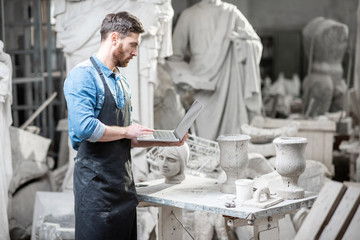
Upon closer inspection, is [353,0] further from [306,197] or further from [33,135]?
[306,197]

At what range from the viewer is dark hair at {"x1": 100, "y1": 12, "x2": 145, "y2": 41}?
4363mm

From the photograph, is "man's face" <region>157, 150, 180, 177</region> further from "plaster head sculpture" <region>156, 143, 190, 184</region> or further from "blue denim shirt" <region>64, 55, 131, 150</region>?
"blue denim shirt" <region>64, 55, 131, 150</region>

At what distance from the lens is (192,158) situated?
722cm

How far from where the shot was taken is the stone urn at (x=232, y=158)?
15.6ft

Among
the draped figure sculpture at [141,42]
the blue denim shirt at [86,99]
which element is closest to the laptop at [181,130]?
the blue denim shirt at [86,99]

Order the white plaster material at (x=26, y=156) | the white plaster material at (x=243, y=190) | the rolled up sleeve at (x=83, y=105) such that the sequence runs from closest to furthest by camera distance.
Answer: the rolled up sleeve at (x=83, y=105)
the white plaster material at (x=243, y=190)
the white plaster material at (x=26, y=156)

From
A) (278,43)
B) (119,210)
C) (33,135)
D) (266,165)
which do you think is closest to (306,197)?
(119,210)

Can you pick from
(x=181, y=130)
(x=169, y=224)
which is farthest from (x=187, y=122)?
(x=169, y=224)

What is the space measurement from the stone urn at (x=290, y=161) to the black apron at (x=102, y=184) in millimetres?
1054

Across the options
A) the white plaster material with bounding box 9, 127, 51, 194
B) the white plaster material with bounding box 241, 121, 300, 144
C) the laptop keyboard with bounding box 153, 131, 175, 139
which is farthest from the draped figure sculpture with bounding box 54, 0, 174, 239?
the laptop keyboard with bounding box 153, 131, 175, 139

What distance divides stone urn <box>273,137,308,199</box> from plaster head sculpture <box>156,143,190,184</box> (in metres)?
0.83

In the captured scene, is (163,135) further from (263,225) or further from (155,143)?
(263,225)

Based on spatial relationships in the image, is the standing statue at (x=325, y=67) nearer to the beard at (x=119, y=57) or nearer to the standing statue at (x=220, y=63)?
the standing statue at (x=220, y=63)

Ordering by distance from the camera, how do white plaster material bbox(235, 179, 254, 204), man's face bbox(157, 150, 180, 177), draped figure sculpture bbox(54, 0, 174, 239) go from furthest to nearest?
draped figure sculpture bbox(54, 0, 174, 239), man's face bbox(157, 150, 180, 177), white plaster material bbox(235, 179, 254, 204)
